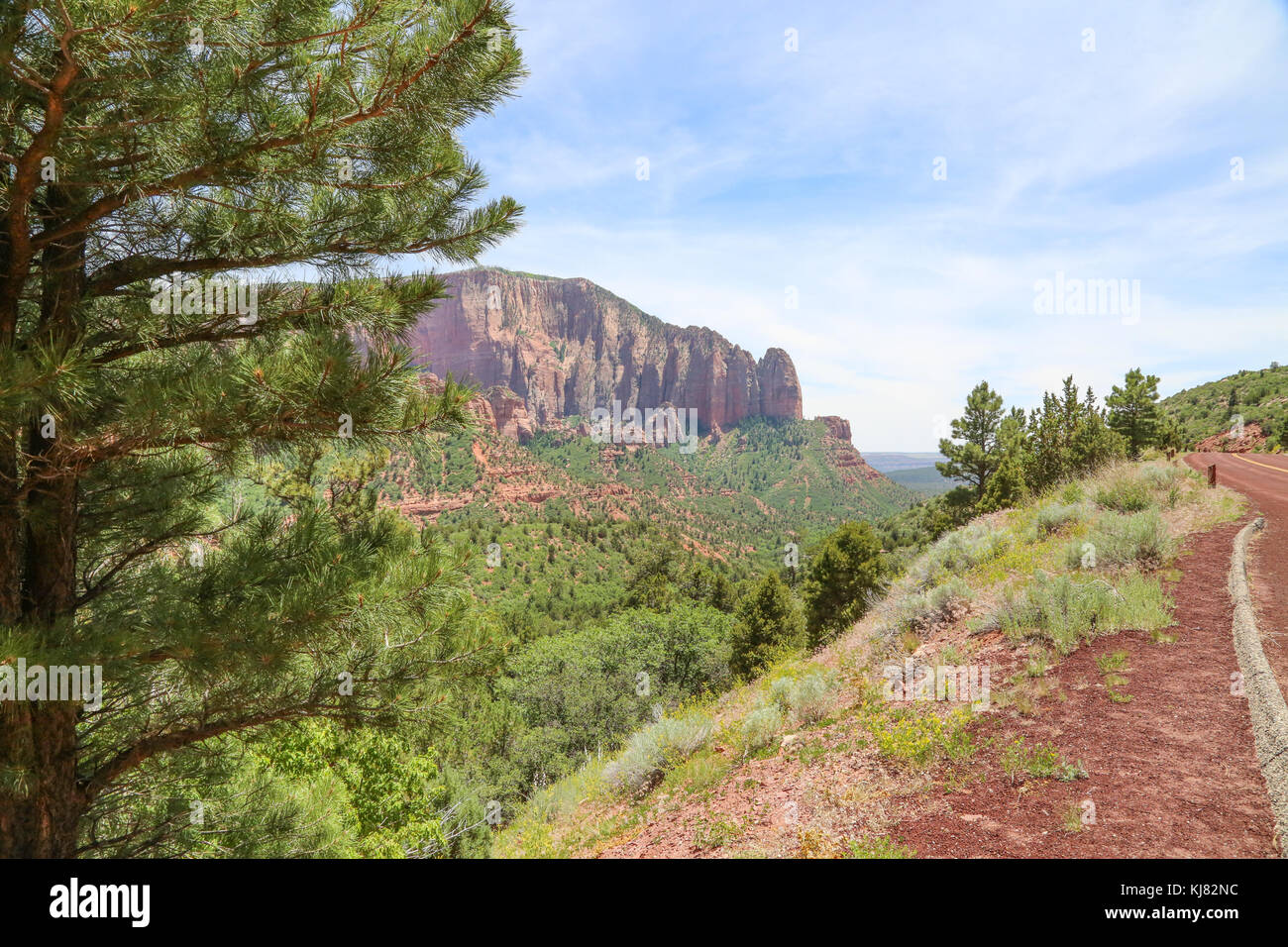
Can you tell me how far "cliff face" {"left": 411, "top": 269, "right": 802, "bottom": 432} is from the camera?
144 metres

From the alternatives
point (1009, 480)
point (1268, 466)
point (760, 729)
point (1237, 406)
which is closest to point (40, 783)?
point (760, 729)

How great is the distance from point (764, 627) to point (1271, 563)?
1780 cm

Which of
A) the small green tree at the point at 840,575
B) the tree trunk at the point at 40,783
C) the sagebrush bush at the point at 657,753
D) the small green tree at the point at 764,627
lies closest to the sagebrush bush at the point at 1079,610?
the sagebrush bush at the point at 657,753

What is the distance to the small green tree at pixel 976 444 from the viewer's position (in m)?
29.5

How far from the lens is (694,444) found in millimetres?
134625

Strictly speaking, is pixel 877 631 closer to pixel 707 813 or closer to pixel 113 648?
pixel 707 813

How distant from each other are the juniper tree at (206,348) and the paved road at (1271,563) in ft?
23.6

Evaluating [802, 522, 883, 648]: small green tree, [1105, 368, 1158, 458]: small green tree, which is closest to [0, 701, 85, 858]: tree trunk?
[802, 522, 883, 648]: small green tree

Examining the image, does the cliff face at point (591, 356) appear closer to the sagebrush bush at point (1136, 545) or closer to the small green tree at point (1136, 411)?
the small green tree at point (1136, 411)

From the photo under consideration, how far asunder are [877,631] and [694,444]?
125942mm

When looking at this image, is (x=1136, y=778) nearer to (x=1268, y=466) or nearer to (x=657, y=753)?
(x=657, y=753)

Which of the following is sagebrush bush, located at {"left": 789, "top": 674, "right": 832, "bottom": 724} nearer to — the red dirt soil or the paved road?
the red dirt soil
